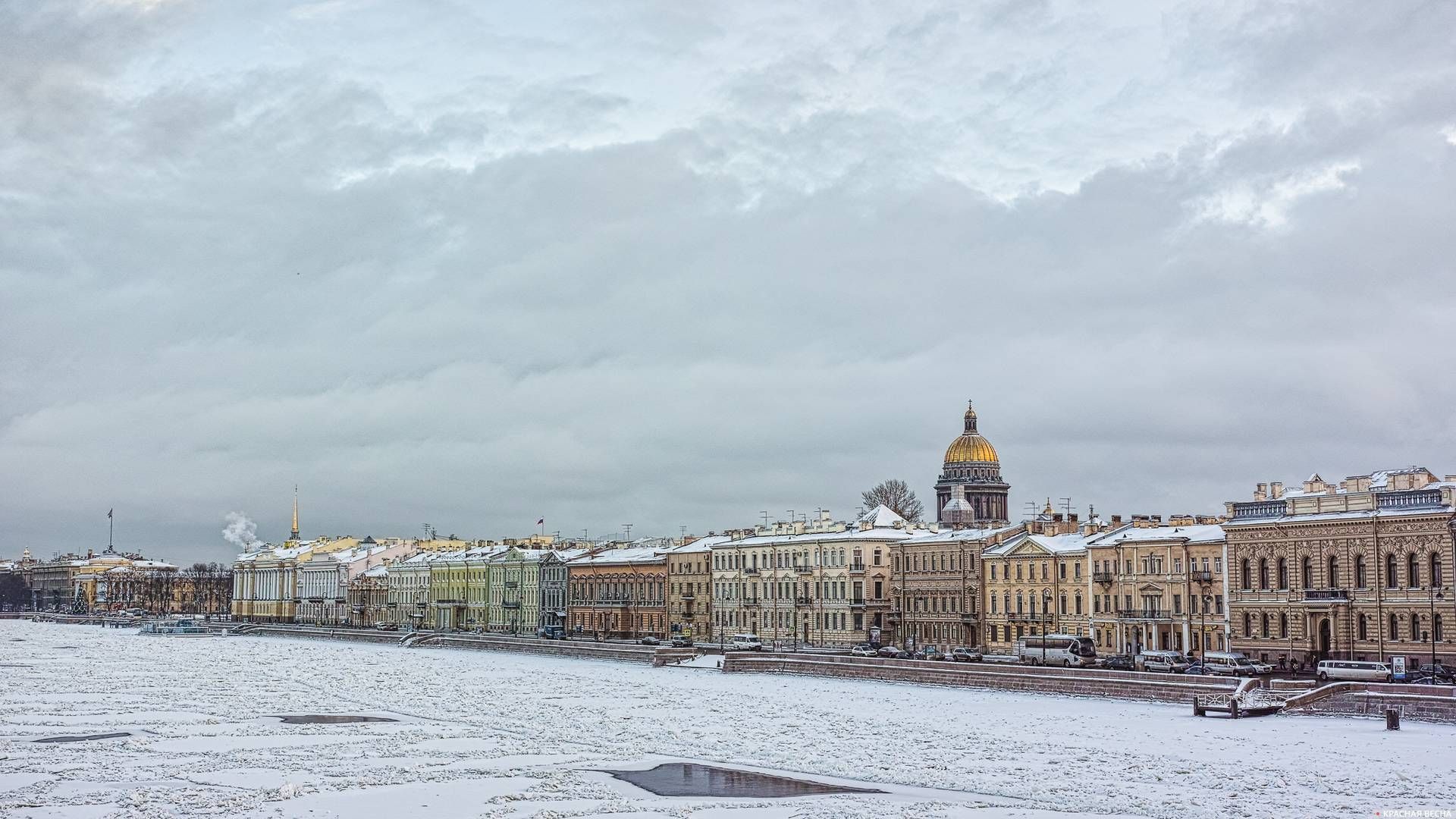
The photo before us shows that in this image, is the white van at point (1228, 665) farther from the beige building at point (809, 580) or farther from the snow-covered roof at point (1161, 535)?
the beige building at point (809, 580)

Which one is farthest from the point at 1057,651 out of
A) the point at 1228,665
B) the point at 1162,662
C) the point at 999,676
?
the point at 1228,665

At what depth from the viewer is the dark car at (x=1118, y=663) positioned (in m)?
60.6

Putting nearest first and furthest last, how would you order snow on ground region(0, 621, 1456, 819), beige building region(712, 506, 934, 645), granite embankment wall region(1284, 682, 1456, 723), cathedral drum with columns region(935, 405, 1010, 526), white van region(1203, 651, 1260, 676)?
snow on ground region(0, 621, 1456, 819), granite embankment wall region(1284, 682, 1456, 723), white van region(1203, 651, 1260, 676), beige building region(712, 506, 934, 645), cathedral drum with columns region(935, 405, 1010, 526)

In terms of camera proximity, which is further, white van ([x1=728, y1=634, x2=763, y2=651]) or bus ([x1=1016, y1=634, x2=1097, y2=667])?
white van ([x1=728, y1=634, x2=763, y2=651])

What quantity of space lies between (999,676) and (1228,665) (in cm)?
831

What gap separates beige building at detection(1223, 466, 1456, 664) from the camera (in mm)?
57438

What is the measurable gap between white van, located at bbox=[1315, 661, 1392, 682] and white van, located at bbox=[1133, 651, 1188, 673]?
4990 millimetres

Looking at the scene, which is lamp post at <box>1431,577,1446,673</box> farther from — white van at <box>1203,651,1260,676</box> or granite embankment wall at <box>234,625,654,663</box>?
granite embankment wall at <box>234,625,654,663</box>

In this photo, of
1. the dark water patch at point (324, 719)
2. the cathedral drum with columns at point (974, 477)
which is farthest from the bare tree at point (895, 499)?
the dark water patch at point (324, 719)

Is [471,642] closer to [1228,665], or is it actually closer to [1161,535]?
[1161,535]

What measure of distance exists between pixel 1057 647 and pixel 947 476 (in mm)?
56104

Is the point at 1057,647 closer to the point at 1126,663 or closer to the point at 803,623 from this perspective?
the point at 1126,663

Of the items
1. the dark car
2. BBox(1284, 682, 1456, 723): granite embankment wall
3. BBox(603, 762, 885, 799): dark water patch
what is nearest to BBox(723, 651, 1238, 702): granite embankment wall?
the dark car

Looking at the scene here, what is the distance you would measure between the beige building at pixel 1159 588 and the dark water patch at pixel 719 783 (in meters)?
37.9
